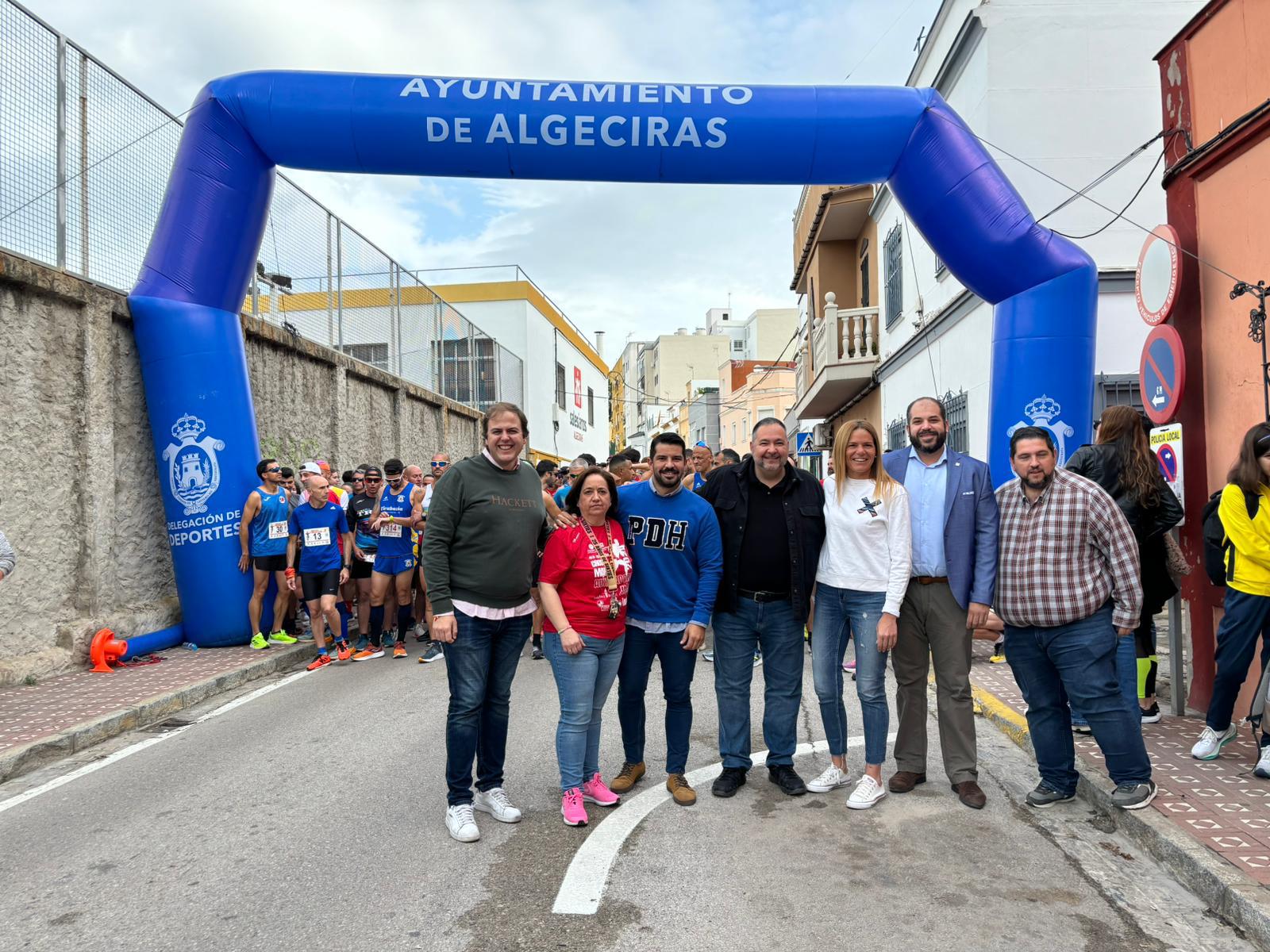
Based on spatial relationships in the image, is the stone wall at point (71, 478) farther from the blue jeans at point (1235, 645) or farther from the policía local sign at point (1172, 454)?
the policía local sign at point (1172, 454)

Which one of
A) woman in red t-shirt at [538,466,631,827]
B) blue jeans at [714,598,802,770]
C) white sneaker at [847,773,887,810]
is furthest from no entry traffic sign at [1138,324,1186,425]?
woman in red t-shirt at [538,466,631,827]

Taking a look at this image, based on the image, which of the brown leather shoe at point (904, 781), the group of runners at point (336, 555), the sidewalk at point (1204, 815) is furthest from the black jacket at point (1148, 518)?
the group of runners at point (336, 555)

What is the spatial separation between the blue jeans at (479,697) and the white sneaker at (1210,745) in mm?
3645

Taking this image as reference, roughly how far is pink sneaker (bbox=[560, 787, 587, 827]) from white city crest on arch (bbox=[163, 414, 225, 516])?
5.86 metres

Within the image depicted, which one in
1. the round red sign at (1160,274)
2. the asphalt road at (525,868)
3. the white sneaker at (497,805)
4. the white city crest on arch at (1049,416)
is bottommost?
the asphalt road at (525,868)

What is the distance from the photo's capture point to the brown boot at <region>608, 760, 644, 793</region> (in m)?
4.61

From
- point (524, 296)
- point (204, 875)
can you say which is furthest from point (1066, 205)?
point (524, 296)

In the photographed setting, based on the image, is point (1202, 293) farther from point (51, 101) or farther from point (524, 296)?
point (524, 296)

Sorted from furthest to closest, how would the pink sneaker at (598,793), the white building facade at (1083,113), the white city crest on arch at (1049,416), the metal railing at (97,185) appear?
1. the white building facade at (1083,113)
2. the white city crest on arch at (1049,416)
3. the metal railing at (97,185)
4. the pink sneaker at (598,793)

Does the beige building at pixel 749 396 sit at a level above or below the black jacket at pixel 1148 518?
above

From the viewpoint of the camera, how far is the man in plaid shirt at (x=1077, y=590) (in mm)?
4219

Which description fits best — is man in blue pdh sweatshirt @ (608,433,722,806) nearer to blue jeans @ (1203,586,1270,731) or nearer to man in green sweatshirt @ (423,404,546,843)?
man in green sweatshirt @ (423,404,546,843)

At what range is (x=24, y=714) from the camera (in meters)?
6.10

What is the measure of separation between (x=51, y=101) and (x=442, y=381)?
13315mm
